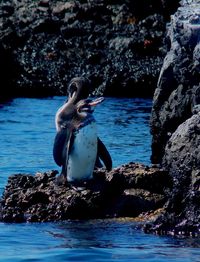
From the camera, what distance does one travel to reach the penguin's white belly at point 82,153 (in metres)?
14.0

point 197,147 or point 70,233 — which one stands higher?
point 197,147

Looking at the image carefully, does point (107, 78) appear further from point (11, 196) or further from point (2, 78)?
point (11, 196)

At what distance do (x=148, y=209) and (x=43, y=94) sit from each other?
17.4 m

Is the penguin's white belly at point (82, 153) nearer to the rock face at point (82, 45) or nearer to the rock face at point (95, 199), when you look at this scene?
the rock face at point (95, 199)

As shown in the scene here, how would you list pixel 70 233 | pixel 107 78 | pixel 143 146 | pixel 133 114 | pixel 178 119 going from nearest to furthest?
pixel 70 233
pixel 178 119
pixel 143 146
pixel 133 114
pixel 107 78

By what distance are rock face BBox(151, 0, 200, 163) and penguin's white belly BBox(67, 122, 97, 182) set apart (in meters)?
2.06

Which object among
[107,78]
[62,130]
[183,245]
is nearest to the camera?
[183,245]

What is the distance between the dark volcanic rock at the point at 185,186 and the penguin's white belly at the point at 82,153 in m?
1.44

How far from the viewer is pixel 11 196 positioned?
1336 centimetres

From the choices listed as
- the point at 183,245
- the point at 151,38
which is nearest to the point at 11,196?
the point at 183,245

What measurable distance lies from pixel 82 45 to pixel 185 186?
2061 cm

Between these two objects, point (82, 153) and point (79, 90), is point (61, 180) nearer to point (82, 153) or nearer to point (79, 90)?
point (82, 153)

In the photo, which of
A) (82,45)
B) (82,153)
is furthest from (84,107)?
(82,45)

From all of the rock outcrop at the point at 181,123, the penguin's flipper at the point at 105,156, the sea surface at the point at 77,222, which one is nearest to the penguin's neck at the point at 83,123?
the penguin's flipper at the point at 105,156
